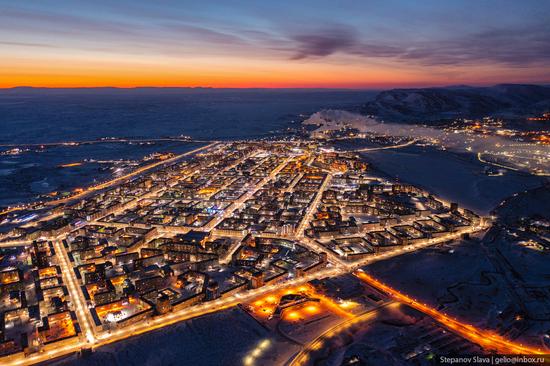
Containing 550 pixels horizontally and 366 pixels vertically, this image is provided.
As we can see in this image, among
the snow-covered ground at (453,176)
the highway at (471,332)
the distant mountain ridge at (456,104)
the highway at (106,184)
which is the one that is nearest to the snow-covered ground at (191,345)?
the highway at (471,332)

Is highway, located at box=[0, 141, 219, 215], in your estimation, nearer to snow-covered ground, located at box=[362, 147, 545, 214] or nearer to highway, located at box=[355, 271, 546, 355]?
snow-covered ground, located at box=[362, 147, 545, 214]

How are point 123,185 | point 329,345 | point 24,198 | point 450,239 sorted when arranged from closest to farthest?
point 329,345 → point 450,239 → point 24,198 → point 123,185

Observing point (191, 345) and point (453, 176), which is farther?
point (453, 176)

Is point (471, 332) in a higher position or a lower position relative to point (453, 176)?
lower

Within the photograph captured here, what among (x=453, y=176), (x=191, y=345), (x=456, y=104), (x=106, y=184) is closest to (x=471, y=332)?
(x=191, y=345)

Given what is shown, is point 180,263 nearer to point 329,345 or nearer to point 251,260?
point 251,260

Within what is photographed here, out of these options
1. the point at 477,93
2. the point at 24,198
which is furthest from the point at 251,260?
the point at 477,93

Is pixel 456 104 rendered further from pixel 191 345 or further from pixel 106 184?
pixel 191 345

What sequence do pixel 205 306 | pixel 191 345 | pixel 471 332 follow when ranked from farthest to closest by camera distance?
pixel 205 306 < pixel 471 332 < pixel 191 345
